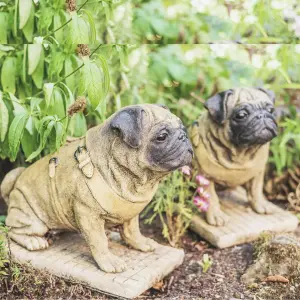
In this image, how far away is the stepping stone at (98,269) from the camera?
3012 millimetres

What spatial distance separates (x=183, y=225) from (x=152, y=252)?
0.63 m

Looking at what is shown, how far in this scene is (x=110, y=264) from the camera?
3092 millimetres

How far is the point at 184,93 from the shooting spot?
5.13 metres

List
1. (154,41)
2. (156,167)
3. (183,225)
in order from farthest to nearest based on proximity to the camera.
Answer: (154,41) < (183,225) < (156,167)

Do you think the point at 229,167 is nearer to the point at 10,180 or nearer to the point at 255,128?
the point at 255,128

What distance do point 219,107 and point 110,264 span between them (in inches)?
51.0

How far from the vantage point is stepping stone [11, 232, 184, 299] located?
9.88 feet

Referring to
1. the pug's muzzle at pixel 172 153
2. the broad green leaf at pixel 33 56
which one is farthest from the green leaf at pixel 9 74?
the pug's muzzle at pixel 172 153

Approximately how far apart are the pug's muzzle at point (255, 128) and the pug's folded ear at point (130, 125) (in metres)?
0.97

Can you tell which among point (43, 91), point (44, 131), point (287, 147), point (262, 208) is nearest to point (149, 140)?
point (44, 131)

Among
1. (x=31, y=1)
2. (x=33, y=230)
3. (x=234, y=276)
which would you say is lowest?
(x=234, y=276)

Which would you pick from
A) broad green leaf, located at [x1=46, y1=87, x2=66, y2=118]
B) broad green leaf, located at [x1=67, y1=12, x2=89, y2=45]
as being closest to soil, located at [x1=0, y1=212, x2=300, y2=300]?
broad green leaf, located at [x1=46, y1=87, x2=66, y2=118]

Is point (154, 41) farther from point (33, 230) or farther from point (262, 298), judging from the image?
point (262, 298)

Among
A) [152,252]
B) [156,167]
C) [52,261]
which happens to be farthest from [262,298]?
[52,261]
